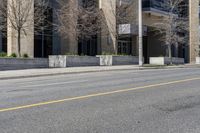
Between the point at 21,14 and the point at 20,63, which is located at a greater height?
the point at 21,14

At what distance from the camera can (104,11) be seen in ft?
154

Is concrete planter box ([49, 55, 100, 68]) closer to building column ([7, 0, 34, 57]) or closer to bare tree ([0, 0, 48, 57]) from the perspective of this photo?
bare tree ([0, 0, 48, 57])

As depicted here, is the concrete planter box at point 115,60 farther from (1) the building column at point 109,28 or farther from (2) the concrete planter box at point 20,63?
(2) the concrete planter box at point 20,63

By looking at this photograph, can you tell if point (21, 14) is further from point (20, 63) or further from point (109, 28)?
point (109, 28)

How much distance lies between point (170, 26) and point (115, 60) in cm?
1074

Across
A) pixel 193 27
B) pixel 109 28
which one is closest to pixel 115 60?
pixel 109 28

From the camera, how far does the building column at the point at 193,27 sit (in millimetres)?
63281

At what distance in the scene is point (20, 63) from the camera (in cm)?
3247

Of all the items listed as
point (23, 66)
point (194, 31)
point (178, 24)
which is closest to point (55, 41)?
point (23, 66)

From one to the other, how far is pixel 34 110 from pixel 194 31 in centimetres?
5569

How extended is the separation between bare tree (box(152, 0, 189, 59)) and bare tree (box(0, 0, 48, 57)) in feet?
53.0

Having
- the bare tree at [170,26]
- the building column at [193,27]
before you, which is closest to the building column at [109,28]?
the bare tree at [170,26]

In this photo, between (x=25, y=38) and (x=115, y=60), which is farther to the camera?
(x=115, y=60)

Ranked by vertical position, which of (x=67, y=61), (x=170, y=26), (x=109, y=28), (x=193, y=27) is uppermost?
(x=193, y=27)
